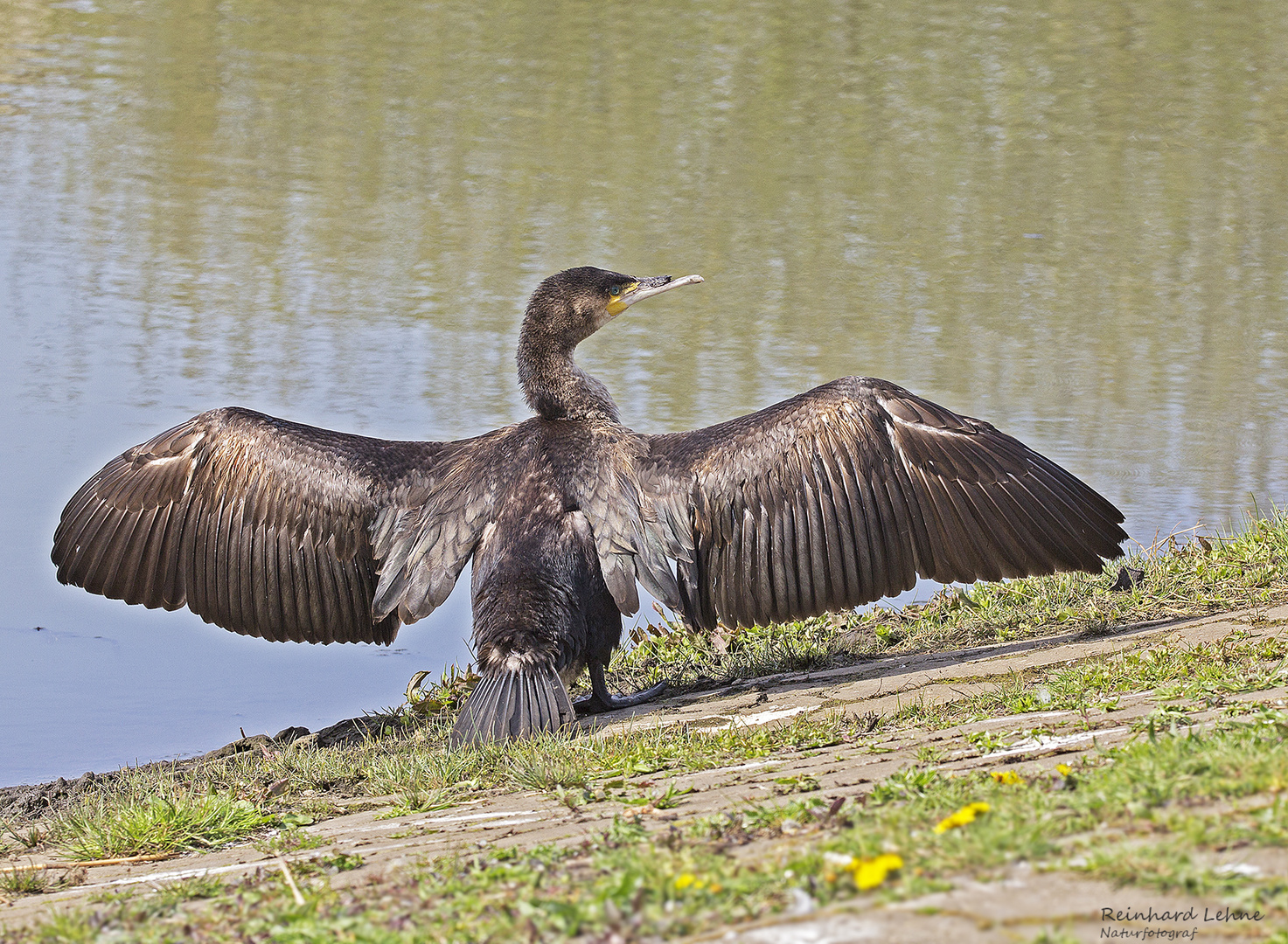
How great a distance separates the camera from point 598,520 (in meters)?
5.98

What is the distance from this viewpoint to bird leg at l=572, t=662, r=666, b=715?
6.02m

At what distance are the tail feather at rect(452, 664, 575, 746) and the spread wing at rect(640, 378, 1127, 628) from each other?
0.89m

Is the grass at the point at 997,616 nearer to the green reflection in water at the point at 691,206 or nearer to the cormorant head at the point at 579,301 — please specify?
the cormorant head at the point at 579,301

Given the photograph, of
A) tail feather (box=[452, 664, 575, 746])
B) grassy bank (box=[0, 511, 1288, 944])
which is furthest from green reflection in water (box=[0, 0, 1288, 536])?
tail feather (box=[452, 664, 575, 746])

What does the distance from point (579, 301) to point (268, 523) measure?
1.66 meters

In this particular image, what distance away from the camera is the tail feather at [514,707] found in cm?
514

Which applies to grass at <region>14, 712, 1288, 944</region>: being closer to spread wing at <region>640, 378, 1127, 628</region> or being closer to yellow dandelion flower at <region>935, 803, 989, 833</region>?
yellow dandelion flower at <region>935, 803, 989, 833</region>

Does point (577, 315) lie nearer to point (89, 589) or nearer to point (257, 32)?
point (89, 589)

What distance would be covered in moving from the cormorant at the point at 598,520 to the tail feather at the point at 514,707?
0.43ft

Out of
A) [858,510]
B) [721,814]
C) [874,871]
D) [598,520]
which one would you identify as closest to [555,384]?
[598,520]

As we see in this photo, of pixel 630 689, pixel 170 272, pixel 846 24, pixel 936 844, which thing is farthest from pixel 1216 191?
pixel 936 844

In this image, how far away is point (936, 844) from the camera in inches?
115
